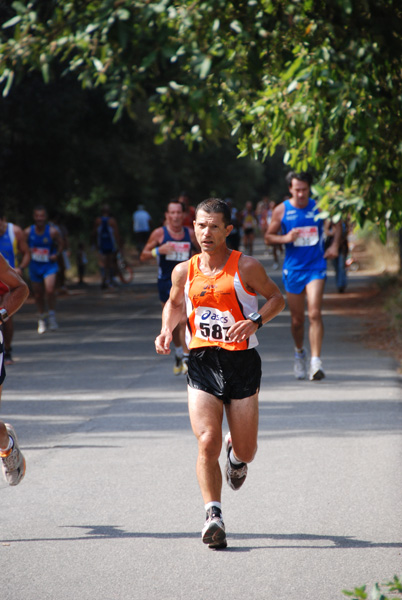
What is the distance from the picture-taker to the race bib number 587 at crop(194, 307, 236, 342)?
529cm

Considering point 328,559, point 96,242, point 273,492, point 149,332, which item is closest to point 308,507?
point 273,492

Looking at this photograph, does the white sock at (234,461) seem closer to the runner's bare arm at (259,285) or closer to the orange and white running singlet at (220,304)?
the orange and white running singlet at (220,304)

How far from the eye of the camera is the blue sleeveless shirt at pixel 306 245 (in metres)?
10.3

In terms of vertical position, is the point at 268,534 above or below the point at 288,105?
below

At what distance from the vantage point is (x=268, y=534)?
5.32 m

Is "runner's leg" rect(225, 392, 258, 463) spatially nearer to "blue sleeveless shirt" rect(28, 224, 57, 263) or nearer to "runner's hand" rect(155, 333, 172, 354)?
"runner's hand" rect(155, 333, 172, 354)

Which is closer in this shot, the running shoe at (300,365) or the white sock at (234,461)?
the white sock at (234,461)

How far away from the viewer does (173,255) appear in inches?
448

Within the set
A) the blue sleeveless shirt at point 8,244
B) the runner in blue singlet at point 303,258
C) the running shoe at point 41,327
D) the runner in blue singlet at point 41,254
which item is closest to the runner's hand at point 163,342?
the runner in blue singlet at point 303,258

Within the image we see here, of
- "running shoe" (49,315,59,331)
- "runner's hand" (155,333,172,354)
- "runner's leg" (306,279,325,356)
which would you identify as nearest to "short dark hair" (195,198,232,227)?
"runner's hand" (155,333,172,354)

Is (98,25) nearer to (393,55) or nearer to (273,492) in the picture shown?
(393,55)

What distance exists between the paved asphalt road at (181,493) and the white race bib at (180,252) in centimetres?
138

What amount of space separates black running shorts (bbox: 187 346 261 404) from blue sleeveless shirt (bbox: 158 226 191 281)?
19.8 feet

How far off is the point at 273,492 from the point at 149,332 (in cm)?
970
